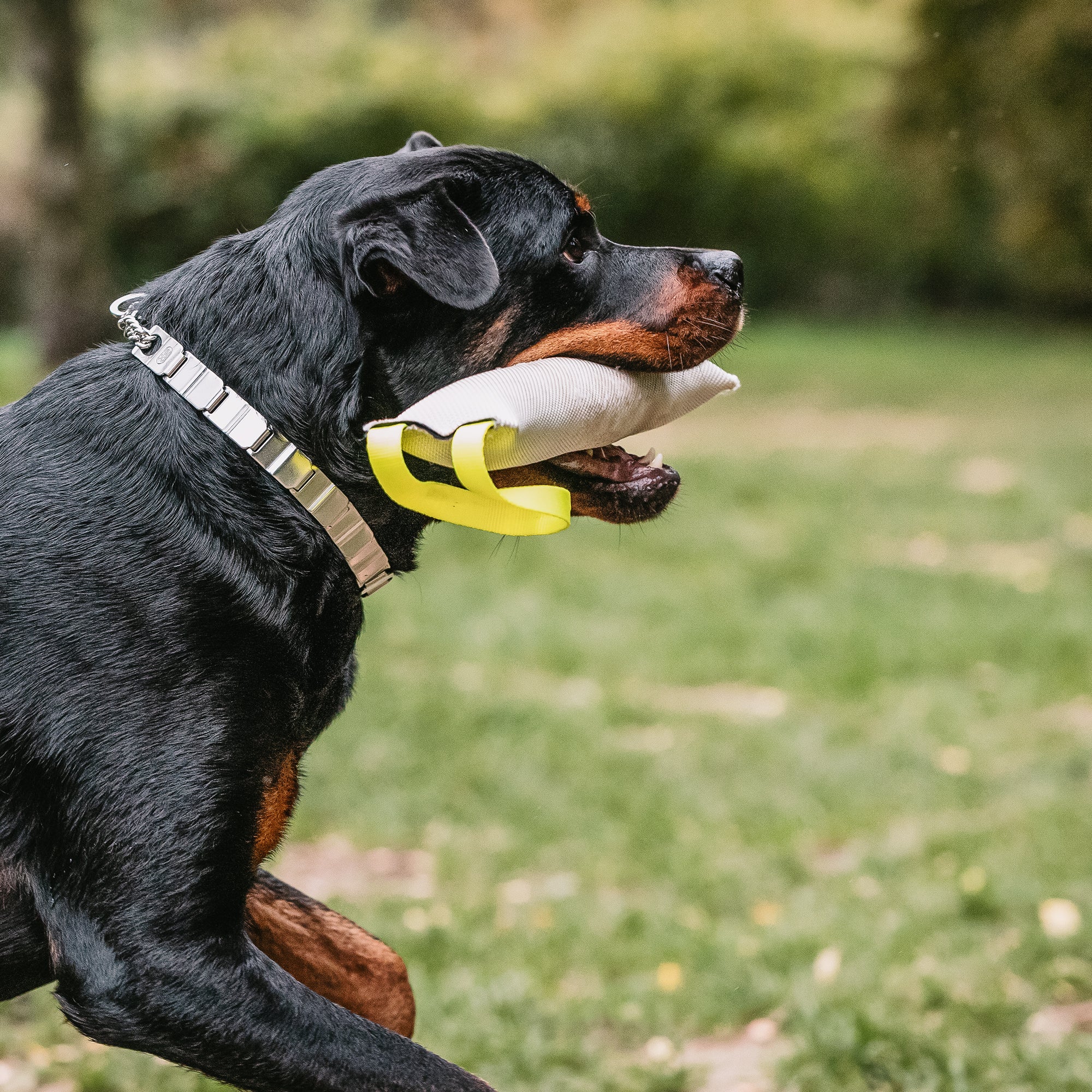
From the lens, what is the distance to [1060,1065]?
358 centimetres

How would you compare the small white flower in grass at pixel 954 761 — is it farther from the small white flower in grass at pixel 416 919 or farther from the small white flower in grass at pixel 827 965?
the small white flower in grass at pixel 416 919

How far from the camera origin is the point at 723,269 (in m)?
3.28

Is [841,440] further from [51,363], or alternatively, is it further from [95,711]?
[95,711]

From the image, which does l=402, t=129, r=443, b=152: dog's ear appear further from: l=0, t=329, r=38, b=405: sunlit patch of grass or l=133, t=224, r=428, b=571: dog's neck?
l=0, t=329, r=38, b=405: sunlit patch of grass

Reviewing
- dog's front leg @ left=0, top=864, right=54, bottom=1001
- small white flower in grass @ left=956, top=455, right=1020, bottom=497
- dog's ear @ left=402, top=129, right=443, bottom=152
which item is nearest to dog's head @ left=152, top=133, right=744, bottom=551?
dog's ear @ left=402, top=129, right=443, bottom=152

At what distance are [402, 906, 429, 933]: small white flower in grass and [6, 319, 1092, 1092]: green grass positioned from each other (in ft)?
0.08

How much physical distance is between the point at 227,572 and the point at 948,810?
3.86 metres

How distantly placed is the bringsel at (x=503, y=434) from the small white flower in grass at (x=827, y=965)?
2006 millimetres

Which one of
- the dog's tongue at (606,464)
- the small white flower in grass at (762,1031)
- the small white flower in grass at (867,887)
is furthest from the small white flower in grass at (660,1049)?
the dog's tongue at (606,464)

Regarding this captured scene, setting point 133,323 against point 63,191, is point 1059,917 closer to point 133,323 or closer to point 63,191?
Result: point 133,323

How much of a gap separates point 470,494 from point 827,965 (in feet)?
7.37

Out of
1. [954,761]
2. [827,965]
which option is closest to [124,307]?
[827,965]

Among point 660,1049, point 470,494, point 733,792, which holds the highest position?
point 470,494

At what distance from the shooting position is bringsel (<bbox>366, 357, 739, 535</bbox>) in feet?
8.84
